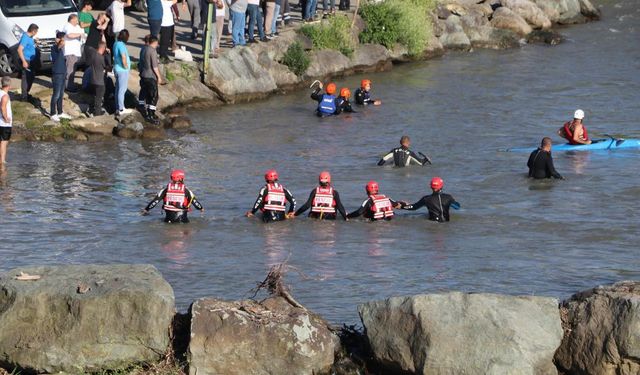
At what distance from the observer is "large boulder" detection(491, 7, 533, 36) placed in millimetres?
40156

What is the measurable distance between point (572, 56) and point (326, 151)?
14868 millimetres

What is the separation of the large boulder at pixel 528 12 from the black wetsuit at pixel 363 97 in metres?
13.8

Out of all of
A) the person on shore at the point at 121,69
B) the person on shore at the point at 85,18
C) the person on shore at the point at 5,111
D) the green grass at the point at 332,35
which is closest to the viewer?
the person on shore at the point at 5,111

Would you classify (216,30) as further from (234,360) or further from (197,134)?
(234,360)

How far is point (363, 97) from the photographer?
29234mm

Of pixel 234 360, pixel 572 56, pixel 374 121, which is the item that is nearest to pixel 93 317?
pixel 234 360

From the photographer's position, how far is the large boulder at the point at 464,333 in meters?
9.45

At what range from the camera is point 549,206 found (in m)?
19.6

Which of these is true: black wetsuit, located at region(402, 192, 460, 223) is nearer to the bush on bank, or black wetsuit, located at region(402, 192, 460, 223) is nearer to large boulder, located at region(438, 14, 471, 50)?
the bush on bank

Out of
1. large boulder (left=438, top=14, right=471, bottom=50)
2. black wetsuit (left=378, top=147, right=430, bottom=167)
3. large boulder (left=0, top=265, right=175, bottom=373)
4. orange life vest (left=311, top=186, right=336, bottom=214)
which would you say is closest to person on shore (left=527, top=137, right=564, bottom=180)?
black wetsuit (left=378, top=147, right=430, bottom=167)

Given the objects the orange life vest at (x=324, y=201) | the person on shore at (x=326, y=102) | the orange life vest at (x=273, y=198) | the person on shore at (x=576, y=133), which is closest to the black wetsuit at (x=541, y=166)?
the person on shore at (x=576, y=133)

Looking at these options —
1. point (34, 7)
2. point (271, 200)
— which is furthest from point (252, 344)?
point (34, 7)

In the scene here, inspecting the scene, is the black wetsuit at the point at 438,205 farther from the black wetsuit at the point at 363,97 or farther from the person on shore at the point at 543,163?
the black wetsuit at the point at 363,97

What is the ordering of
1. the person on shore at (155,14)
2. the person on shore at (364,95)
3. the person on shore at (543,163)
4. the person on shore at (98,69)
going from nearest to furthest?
the person on shore at (543,163), the person on shore at (98,69), the person on shore at (155,14), the person on shore at (364,95)
